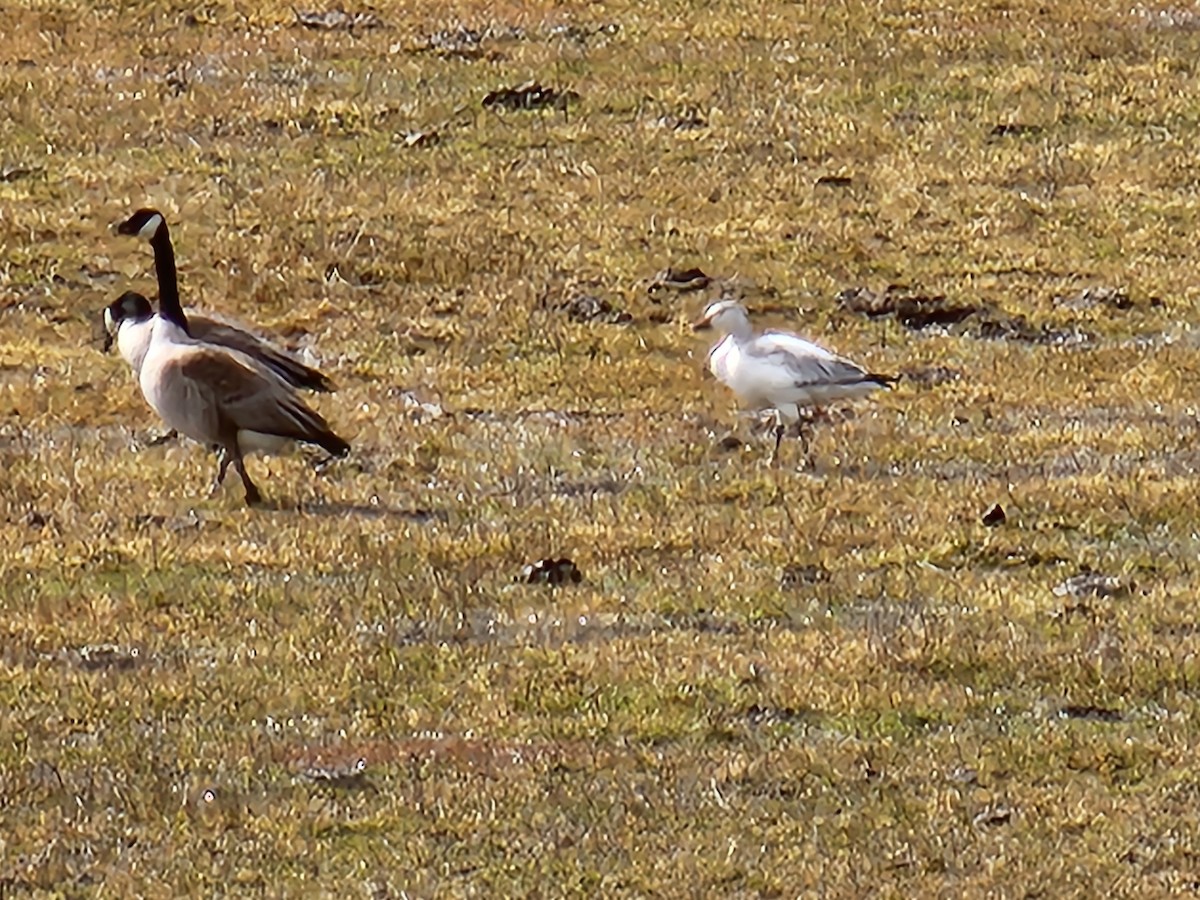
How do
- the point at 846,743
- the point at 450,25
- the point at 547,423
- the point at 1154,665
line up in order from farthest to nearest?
the point at 450,25 → the point at 547,423 → the point at 1154,665 → the point at 846,743

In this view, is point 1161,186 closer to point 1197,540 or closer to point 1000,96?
point 1000,96

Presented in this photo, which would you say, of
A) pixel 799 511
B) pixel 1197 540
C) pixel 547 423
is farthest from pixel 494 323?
pixel 1197 540

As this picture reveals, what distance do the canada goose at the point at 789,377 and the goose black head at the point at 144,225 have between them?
4298 millimetres

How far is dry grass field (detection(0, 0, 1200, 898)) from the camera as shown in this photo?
8.94 meters

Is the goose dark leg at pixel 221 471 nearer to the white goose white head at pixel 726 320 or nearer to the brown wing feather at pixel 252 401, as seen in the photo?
the brown wing feather at pixel 252 401

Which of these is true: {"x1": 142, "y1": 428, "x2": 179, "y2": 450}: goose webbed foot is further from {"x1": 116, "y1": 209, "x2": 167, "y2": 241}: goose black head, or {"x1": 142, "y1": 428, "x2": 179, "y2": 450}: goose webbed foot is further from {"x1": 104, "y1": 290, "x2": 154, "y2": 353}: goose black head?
{"x1": 116, "y1": 209, "x2": 167, "y2": 241}: goose black head

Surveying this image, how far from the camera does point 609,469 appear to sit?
50.5ft

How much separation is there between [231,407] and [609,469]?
2.42m

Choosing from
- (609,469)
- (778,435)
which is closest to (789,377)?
(778,435)

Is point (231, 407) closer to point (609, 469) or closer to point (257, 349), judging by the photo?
point (257, 349)

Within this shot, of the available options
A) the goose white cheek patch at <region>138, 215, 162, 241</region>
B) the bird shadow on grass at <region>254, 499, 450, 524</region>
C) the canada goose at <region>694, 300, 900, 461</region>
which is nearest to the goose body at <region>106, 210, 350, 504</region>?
the bird shadow on grass at <region>254, 499, 450, 524</region>

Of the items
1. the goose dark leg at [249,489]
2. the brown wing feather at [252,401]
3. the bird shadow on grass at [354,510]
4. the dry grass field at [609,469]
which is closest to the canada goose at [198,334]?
the dry grass field at [609,469]

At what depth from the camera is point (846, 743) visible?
32.1 ft

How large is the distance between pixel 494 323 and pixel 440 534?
732 centimetres
